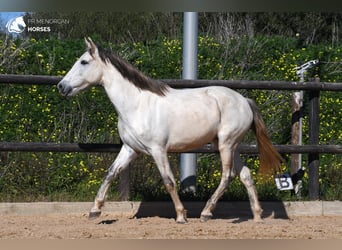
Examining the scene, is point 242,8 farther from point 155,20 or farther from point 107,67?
point 155,20

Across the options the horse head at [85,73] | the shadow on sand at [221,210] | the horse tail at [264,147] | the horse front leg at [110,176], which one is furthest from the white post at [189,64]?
the horse head at [85,73]

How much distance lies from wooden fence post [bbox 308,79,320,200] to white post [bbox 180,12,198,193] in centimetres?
133

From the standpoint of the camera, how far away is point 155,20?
1396 centimetres

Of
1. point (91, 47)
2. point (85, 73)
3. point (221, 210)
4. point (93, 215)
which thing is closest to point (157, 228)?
point (93, 215)

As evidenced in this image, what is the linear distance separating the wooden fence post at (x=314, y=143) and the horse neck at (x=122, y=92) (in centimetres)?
225

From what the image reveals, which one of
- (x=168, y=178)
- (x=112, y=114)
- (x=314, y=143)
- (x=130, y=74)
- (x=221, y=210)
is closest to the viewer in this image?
(x=168, y=178)

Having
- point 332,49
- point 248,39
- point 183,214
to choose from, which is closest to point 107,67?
point 183,214

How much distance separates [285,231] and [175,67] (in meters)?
5.18

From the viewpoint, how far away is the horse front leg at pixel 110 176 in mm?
6059

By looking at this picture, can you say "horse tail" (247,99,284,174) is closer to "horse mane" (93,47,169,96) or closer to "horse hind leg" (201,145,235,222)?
"horse hind leg" (201,145,235,222)

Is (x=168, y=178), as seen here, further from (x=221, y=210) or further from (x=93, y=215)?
(x=221, y=210)

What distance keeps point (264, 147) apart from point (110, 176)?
1.57 metres

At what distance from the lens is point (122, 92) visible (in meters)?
6.00

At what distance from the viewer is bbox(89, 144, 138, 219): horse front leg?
19.9ft
